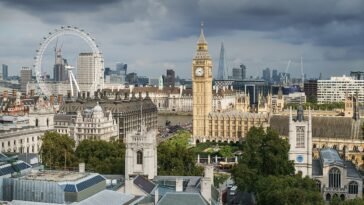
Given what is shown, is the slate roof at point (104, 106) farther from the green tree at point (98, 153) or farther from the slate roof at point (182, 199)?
the slate roof at point (182, 199)

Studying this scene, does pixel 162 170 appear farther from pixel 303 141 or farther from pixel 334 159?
pixel 334 159

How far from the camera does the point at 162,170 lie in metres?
58.1

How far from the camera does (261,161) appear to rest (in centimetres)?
5869

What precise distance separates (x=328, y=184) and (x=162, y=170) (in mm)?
18334

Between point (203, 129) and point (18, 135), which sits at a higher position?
point (18, 135)

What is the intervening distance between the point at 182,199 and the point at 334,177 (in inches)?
1111

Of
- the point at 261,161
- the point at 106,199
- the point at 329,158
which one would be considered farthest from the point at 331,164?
the point at 106,199

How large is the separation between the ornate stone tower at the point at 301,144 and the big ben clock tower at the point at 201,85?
6444 centimetres

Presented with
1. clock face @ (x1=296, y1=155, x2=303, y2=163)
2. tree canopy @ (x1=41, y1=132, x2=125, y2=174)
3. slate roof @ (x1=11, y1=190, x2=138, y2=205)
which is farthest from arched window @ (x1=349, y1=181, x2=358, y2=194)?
slate roof @ (x1=11, y1=190, x2=138, y2=205)

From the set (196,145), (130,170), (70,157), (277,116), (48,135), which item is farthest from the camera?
(196,145)

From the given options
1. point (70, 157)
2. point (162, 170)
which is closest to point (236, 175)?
point (162, 170)

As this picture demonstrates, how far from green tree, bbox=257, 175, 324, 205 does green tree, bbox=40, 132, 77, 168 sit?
25.4m

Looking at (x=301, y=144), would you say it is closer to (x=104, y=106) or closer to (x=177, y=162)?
(x=177, y=162)

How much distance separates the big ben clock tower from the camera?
12394 centimetres
